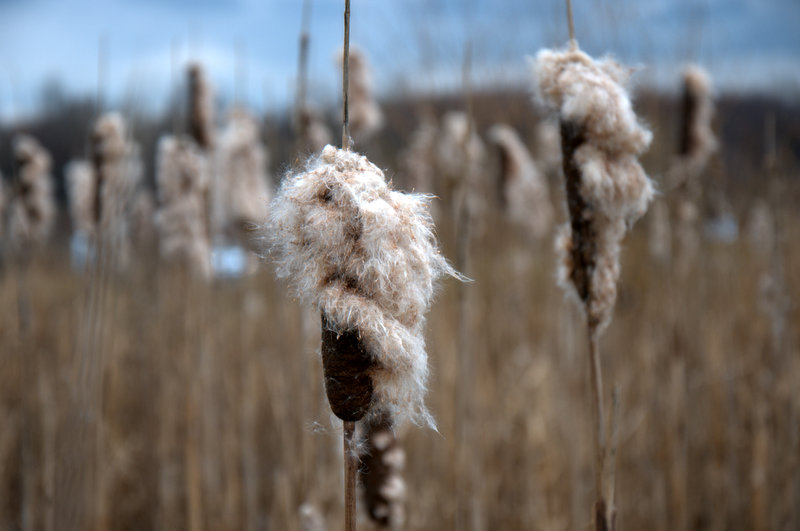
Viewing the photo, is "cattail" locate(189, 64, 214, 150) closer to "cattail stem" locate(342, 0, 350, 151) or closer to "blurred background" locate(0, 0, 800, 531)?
"blurred background" locate(0, 0, 800, 531)

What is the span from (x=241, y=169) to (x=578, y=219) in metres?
2.04

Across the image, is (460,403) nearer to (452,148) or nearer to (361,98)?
(361,98)

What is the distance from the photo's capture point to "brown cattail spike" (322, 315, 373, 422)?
49cm

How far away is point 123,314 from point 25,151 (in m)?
1.28

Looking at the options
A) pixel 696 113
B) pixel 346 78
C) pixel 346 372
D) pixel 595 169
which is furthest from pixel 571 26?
pixel 696 113

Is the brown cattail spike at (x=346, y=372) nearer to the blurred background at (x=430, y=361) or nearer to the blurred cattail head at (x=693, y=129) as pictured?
the blurred background at (x=430, y=361)

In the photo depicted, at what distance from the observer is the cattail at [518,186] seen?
3330mm

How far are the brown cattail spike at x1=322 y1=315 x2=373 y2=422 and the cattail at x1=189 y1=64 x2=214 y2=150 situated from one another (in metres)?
1.49

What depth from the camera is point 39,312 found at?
3.74m

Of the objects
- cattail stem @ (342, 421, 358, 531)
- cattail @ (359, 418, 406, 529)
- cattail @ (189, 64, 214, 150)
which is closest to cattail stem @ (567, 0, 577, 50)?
cattail stem @ (342, 421, 358, 531)

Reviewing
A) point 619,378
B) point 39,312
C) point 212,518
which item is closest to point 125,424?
point 212,518

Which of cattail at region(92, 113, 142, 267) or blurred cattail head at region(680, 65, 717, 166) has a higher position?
blurred cattail head at region(680, 65, 717, 166)

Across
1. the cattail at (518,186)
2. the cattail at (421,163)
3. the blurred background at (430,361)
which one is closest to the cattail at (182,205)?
the blurred background at (430,361)

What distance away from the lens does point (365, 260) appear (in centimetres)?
49
